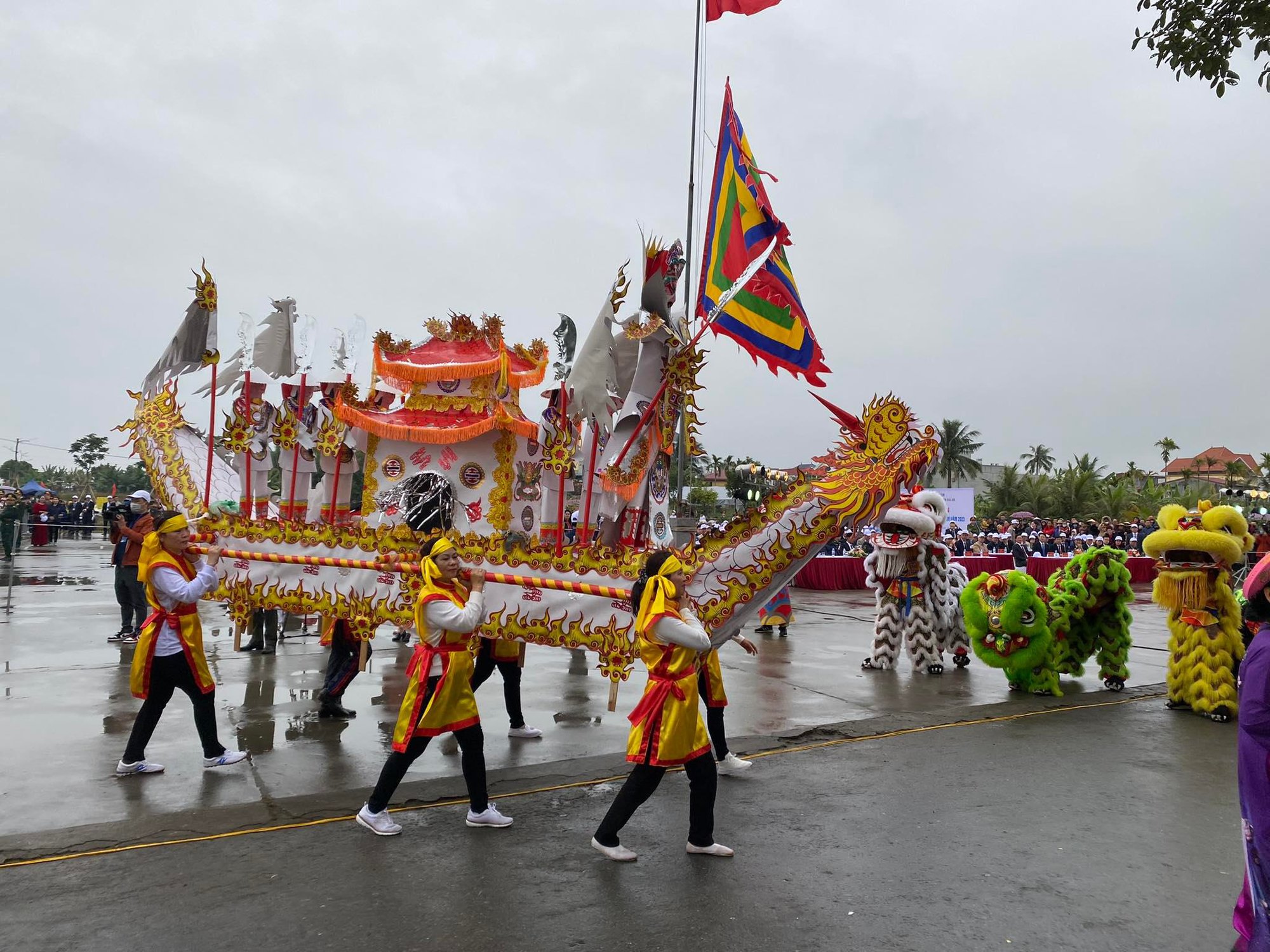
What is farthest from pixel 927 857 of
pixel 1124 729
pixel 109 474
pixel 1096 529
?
pixel 109 474

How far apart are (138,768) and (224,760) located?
46cm

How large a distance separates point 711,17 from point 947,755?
7.94m

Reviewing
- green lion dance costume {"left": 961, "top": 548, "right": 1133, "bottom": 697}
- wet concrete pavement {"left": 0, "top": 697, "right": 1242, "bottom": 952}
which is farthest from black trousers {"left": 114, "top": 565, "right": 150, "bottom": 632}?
green lion dance costume {"left": 961, "top": 548, "right": 1133, "bottom": 697}

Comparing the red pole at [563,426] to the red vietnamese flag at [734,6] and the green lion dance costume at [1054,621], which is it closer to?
the green lion dance costume at [1054,621]

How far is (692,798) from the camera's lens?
3971 millimetres

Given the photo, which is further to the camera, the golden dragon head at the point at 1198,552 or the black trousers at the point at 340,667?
the golden dragon head at the point at 1198,552

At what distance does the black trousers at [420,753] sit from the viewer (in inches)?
164

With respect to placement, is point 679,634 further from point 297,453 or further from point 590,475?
point 297,453

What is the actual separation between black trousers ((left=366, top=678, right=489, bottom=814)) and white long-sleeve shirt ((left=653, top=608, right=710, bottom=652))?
3.67 ft

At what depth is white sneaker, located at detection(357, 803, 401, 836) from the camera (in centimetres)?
419

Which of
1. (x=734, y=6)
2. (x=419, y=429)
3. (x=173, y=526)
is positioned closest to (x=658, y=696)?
(x=173, y=526)

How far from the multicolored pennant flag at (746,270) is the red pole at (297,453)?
4020 mm

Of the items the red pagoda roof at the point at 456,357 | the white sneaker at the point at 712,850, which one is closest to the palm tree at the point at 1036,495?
the red pagoda roof at the point at 456,357

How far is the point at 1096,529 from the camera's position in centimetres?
2483
